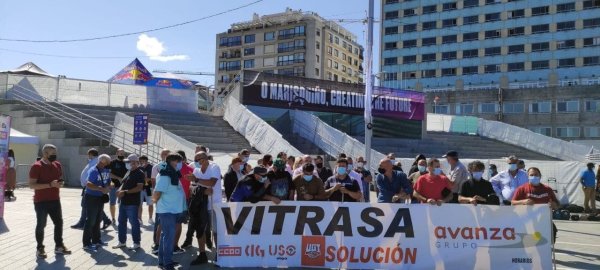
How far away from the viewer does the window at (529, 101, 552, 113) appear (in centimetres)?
6066

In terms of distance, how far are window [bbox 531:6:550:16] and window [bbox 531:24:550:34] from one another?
1.72 m

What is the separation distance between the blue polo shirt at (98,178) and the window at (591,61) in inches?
3059

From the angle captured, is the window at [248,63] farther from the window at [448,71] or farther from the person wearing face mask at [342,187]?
the person wearing face mask at [342,187]

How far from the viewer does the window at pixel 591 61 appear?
240ft

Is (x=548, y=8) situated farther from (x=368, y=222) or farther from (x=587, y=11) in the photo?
(x=368, y=222)

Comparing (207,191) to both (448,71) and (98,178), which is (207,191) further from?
(448,71)

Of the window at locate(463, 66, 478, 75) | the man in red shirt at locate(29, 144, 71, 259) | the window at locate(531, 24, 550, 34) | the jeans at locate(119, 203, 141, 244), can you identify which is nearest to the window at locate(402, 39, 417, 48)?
the window at locate(463, 66, 478, 75)

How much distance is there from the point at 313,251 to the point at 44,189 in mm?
4446

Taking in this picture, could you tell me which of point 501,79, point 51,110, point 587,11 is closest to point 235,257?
point 51,110

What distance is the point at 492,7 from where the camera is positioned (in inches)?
3196

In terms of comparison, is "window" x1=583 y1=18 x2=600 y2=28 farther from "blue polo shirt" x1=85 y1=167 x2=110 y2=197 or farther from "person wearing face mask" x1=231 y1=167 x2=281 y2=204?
"blue polo shirt" x1=85 y1=167 x2=110 y2=197

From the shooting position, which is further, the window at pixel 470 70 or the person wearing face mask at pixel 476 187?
the window at pixel 470 70

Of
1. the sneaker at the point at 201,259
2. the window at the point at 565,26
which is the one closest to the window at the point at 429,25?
the window at the point at 565,26

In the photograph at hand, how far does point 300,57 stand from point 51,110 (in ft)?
245
